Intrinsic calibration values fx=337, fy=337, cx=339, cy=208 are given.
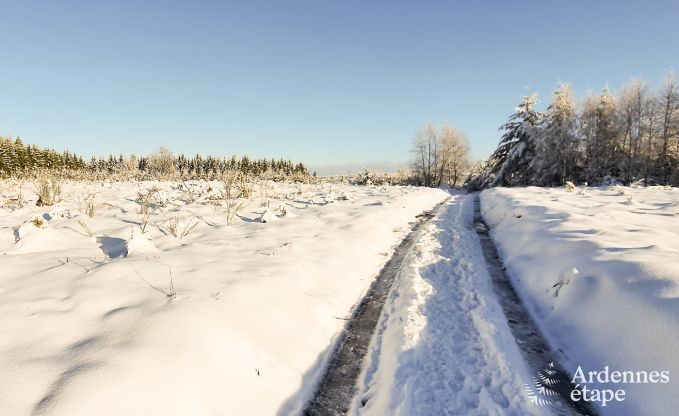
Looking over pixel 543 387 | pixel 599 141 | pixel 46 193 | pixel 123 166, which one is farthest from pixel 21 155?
pixel 599 141

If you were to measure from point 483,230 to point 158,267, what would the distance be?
904 cm

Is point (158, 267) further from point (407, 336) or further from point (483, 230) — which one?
point (483, 230)

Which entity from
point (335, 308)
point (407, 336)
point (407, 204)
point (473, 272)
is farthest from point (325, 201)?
point (407, 336)

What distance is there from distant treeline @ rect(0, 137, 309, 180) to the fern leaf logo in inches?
432

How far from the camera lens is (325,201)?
12.9 m

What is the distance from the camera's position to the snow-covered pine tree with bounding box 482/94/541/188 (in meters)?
32.2

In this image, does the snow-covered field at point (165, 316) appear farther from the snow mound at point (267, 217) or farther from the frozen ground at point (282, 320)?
the snow mound at point (267, 217)

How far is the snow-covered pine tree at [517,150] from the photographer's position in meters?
32.2

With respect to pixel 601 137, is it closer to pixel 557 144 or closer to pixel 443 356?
pixel 557 144

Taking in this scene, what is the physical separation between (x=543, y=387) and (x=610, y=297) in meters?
1.49

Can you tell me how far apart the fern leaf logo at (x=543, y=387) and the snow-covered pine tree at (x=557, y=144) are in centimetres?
3095

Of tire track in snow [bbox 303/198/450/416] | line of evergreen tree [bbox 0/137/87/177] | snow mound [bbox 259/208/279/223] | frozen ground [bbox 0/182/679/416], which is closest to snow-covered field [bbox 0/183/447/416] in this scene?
frozen ground [bbox 0/182/679/416]

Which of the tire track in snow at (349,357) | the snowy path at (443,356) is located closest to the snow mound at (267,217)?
the tire track in snow at (349,357)

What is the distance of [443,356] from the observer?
11.3 feet
